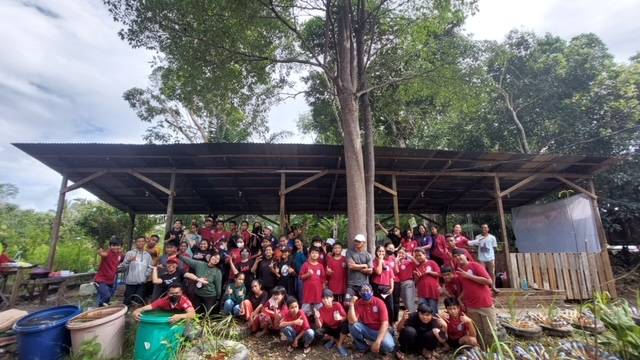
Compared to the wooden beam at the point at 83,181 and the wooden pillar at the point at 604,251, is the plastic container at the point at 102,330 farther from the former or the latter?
the wooden pillar at the point at 604,251

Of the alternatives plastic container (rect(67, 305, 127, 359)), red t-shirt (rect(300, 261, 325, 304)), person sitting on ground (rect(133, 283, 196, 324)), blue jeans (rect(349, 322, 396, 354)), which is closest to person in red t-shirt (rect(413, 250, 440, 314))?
blue jeans (rect(349, 322, 396, 354))

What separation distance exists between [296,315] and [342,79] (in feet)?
17.8

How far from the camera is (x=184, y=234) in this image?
7.43m

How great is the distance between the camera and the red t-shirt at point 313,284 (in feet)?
A: 18.0

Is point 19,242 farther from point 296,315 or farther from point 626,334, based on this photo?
point 626,334

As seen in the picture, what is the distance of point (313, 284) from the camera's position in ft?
18.2

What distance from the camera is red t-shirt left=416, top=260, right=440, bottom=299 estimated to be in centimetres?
567

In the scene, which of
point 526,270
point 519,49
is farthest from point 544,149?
point 526,270

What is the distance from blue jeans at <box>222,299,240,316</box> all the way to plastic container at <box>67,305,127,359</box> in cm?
166

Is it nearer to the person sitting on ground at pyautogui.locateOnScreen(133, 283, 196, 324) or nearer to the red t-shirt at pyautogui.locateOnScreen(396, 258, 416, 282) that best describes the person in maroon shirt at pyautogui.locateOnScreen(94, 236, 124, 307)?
the person sitting on ground at pyautogui.locateOnScreen(133, 283, 196, 324)

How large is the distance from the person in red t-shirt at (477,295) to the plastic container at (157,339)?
428cm

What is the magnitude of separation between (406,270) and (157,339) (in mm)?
4304

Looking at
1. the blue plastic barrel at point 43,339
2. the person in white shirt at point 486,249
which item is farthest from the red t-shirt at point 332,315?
the person in white shirt at point 486,249

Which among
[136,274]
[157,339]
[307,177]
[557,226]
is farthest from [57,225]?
[557,226]
